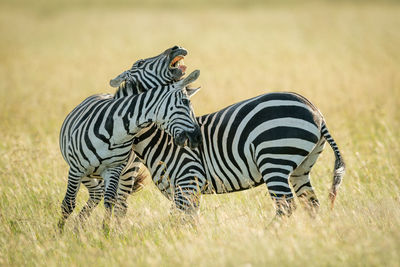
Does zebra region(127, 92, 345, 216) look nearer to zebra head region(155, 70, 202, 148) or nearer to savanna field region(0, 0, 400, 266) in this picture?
savanna field region(0, 0, 400, 266)

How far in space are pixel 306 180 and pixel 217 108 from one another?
29.8ft

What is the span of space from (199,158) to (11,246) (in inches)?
96.9

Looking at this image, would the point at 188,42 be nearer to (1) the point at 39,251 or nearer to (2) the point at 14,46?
(2) the point at 14,46

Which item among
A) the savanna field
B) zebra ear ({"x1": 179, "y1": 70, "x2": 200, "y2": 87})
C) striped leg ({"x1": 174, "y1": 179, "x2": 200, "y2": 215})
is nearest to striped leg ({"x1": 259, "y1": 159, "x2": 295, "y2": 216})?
the savanna field

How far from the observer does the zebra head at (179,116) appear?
5.79 metres

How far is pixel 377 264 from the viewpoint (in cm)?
432

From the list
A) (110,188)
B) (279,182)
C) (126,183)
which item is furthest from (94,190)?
(279,182)

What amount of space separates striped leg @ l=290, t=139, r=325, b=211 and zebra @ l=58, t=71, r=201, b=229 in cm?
138

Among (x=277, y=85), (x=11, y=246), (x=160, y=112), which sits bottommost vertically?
(x=277, y=85)

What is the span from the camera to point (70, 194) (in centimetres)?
649

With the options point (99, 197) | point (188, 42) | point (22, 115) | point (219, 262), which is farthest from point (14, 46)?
point (219, 262)

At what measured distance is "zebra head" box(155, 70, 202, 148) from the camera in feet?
19.0

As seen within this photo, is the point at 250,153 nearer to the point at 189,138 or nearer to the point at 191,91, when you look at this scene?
the point at 189,138

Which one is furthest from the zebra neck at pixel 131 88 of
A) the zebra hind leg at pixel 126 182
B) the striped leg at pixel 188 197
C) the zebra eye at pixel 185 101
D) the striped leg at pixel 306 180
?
the striped leg at pixel 306 180
